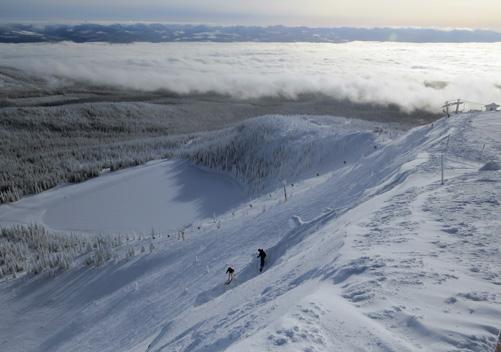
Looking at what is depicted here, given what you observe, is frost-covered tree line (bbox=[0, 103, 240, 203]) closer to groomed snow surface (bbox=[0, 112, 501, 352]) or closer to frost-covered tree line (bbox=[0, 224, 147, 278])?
frost-covered tree line (bbox=[0, 224, 147, 278])

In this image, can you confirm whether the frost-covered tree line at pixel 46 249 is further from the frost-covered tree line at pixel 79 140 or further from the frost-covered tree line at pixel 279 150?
the frost-covered tree line at pixel 79 140

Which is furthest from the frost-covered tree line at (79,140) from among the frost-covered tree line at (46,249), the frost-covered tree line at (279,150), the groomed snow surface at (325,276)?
the groomed snow surface at (325,276)

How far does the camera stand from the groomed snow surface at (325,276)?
4.09 metres

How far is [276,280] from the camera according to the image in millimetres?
6785

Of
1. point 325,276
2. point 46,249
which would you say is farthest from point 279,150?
point 325,276

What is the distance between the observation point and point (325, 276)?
5477mm

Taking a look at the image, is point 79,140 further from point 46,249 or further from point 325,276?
point 325,276

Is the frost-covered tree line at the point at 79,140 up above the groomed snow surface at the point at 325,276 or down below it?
below

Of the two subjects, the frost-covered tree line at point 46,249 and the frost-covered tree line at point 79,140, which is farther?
the frost-covered tree line at point 79,140

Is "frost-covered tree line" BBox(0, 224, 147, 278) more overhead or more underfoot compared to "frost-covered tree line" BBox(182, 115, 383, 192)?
more underfoot

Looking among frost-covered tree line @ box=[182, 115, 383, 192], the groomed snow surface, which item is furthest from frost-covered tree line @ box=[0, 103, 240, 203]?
the groomed snow surface

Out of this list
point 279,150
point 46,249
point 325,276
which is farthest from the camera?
point 279,150

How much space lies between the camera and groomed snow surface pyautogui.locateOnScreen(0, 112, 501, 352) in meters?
4.09

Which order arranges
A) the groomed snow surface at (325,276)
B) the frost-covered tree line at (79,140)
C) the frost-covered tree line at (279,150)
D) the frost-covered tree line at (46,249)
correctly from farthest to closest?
1. the frost-covered tree line at (79,140)
2. the frost-covered tree line at (279,150)
3. the frost-covered tree line at (46,249)
4. the groomed snow surface at (325,276)
